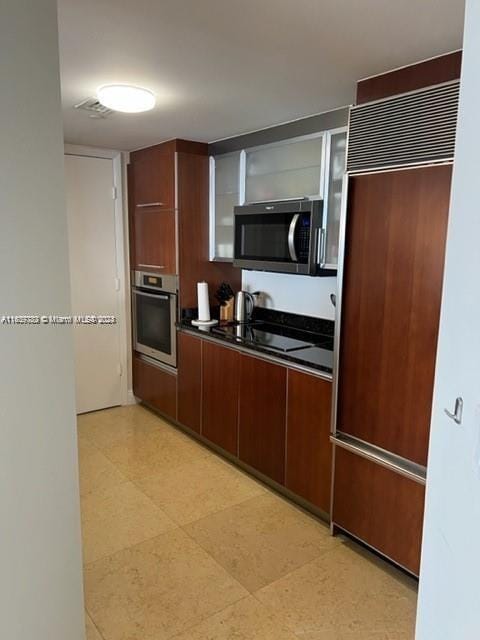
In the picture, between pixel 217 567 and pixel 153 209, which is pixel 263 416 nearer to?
pixel 217 567

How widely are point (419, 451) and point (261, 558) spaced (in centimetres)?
96

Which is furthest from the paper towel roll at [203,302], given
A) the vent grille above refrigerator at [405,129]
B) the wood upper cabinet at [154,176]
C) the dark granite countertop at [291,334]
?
the vent grille above refrigerator at [405,129]

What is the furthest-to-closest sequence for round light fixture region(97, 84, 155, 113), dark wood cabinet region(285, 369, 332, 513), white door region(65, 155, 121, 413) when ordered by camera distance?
white door region(65, 155, 121, 413) < dark wood cabinet region(285, 369, 332, 513) < round light fixture region(97, 84, 155, 113)

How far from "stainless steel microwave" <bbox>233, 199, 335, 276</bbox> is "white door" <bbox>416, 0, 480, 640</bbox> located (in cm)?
165

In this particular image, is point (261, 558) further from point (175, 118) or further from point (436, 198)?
point (175, 118)

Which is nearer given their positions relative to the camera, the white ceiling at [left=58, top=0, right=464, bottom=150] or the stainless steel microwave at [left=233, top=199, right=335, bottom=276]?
the white ceiling at [left=58, top=0, right=464, bottom=150]

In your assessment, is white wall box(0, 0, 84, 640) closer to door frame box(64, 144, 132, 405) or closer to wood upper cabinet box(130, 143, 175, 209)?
wood upper cabinet box(130, 143, 175, 209)

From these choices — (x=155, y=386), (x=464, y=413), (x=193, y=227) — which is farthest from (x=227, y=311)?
(x=464, y=413)

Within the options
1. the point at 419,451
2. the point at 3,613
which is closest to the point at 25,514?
the point at 3,613

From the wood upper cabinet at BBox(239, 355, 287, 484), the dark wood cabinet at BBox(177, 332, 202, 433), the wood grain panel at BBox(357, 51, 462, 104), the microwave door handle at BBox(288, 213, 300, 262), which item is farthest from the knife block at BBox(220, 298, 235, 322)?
the wood grain panel at BBox(357, 51, 462, 104)

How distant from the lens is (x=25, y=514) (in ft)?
4.16

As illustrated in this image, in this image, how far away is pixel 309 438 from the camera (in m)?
2.62

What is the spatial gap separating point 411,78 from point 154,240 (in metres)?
2.42

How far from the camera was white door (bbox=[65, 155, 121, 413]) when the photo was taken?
400 cm
